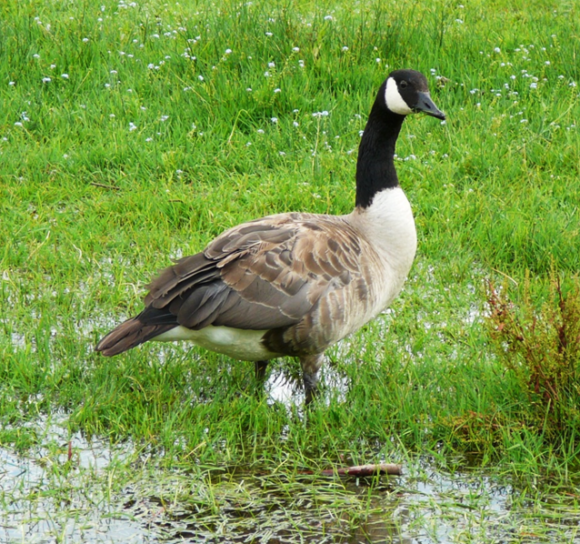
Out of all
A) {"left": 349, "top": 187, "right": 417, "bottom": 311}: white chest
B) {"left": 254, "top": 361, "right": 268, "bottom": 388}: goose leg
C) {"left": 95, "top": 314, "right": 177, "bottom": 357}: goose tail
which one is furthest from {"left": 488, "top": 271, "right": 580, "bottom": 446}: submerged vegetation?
{"left": 95, "top": 314, "right": 177, "bottom": 357}: goose tail

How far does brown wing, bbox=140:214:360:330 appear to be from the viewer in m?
4.66

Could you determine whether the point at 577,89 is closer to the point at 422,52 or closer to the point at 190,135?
the point at 422,52

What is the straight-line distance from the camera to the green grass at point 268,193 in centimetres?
470

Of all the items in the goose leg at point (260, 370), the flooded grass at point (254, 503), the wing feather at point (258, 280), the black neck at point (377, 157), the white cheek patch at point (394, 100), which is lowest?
the flooded grass at point (254, 503)

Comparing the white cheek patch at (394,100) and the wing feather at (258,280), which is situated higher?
the white cheek patch at (394,100)

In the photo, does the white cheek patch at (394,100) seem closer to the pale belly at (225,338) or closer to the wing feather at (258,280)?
the wing feather at (258,280)

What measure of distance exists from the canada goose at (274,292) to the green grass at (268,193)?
347mm

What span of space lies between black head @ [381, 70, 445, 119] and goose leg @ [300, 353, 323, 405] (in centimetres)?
151

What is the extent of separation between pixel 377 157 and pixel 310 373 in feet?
4.41

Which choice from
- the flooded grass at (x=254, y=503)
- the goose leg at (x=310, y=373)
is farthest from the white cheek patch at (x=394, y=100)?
the flooded grass at (x=254, y=503)

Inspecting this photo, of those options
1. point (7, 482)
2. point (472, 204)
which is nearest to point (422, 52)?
point (472, 204)

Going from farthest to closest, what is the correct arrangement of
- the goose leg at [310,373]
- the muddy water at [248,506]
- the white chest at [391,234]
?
the white chest at [391,234] → the goose leg at [310,373] → the muddy water at [248,506]

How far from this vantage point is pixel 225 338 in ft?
15.6

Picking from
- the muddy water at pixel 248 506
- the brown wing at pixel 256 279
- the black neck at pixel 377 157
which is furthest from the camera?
the black neck at pixel 377 157
